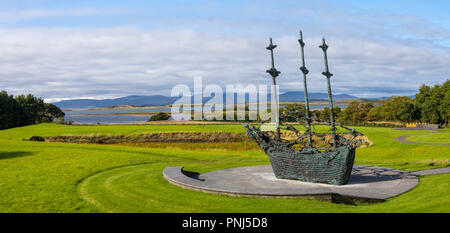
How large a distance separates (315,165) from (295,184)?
53.1 inches

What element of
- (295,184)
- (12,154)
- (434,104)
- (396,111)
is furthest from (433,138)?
(396,111)

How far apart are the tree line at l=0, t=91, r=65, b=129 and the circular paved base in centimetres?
8305

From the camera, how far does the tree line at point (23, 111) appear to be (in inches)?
3415

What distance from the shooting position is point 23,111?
95875mm

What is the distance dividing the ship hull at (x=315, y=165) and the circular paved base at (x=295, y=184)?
37 centimetres

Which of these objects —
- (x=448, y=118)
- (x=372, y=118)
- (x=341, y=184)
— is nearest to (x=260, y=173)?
(x=341, y=184)

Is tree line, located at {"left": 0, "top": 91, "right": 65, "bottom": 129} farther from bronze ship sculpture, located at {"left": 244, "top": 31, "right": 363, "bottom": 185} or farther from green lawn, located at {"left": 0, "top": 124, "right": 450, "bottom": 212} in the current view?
bronze ship sculpture, located at {"left": 244, "top": 31, "right": 363, "bottom": 185}

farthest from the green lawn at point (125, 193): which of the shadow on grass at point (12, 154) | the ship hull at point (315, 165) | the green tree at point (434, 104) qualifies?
the green tree at point (434, 104)

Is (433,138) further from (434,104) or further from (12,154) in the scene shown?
(434,104)

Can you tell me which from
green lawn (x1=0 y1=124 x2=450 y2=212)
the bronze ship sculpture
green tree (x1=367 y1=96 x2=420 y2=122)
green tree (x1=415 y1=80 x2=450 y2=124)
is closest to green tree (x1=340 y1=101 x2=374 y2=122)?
green tree (x1=367 y1=96 x2=420 y2=122)

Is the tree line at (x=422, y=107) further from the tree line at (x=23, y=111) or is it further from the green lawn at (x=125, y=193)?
the tree line at (x=23, y=111)
